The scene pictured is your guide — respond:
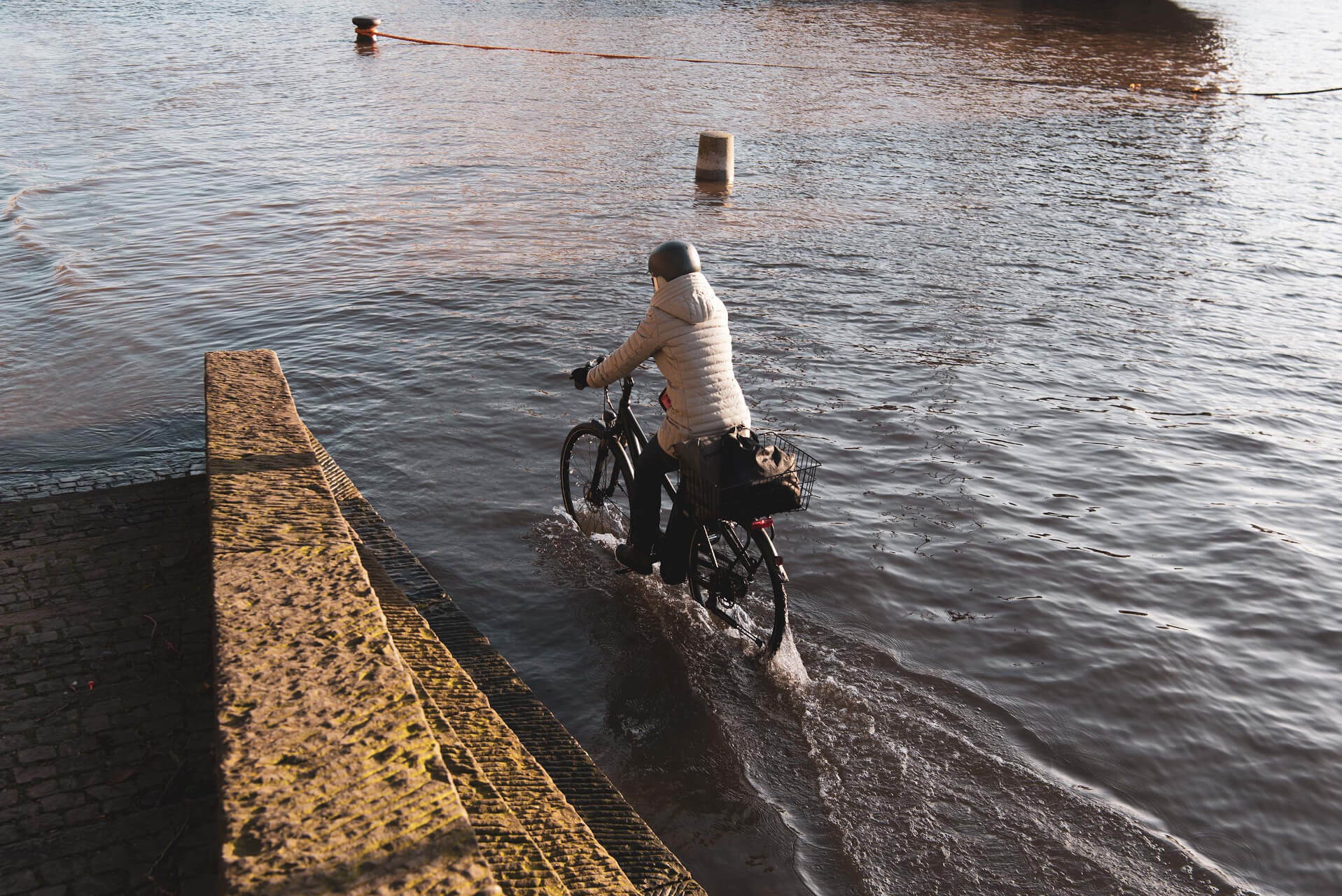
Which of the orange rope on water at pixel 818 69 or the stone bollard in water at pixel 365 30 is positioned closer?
the orange rope on water at pixel 818 69

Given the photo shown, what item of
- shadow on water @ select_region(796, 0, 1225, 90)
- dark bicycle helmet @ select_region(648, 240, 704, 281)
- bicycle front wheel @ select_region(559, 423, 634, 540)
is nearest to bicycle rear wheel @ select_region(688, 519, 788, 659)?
bicycle front wheel @ select_region(559, 423, 634, 540)

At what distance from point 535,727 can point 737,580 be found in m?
1.49

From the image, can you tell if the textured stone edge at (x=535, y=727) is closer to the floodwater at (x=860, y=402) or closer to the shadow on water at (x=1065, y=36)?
the floodwater at (x=860, y=402)

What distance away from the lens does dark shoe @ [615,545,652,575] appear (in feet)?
19.6

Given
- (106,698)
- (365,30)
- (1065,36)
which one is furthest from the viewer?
(1065,36)

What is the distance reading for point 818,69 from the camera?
2975cm

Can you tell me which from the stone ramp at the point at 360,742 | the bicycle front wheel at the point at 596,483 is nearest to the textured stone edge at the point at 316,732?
the stone ramp at the point at 360,742

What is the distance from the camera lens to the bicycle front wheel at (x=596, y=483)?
6543mm

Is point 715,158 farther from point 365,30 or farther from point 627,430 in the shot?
point 365,30

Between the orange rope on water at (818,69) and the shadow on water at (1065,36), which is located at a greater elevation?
the shadow on water at (1065,36)

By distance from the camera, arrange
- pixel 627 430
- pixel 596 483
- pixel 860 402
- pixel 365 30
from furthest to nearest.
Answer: pixel 365 30 < pixel 860 402 < pixel 596 483 < pixel 627 430

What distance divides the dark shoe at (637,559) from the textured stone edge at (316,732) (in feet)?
6.58

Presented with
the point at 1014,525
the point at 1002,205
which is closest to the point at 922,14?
the point at 1002,205

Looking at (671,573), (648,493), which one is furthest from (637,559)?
(648,493)
